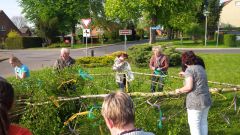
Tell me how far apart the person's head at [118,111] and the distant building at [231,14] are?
82.7 metres

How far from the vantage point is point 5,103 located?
8.57 ft

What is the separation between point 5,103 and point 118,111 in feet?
2.50

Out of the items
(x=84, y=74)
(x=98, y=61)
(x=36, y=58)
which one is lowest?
(x=36, y=58)

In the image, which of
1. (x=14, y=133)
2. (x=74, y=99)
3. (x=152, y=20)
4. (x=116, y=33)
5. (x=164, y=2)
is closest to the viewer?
(x=14, y=133)

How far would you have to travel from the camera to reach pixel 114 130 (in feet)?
8.89

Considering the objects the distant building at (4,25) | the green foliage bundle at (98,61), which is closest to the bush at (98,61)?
the green foliage bundle at (98,61)

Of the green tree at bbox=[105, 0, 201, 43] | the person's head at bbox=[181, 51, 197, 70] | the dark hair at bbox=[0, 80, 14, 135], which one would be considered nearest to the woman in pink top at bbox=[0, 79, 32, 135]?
the dark hair at bbox=[0, 80, 14, 135]

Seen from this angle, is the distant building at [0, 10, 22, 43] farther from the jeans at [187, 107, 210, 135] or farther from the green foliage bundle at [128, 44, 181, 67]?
the jeans at [187, 107, 210, 135]

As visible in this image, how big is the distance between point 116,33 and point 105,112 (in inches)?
2410

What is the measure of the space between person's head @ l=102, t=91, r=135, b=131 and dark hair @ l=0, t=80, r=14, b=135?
0.65 metres

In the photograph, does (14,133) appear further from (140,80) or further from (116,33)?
(116,33)

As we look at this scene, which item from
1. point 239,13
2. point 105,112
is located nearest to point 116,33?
point 239,13

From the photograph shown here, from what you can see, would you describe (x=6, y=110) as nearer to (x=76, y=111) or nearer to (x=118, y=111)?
(x=118, y=111)

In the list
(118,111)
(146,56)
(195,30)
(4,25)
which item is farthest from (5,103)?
(4,25)
